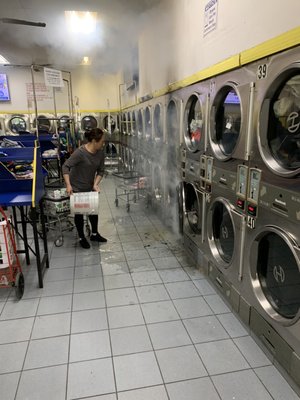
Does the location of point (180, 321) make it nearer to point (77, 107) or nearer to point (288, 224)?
point (288, 224)

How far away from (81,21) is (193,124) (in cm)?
312

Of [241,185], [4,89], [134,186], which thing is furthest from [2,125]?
[241,185]

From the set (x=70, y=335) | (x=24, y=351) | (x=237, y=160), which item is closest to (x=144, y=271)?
(x=70, y=335)

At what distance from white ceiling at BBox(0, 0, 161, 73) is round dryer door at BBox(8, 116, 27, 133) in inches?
83.1

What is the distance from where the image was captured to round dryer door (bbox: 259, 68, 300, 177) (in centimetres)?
172

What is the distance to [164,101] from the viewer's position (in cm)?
424

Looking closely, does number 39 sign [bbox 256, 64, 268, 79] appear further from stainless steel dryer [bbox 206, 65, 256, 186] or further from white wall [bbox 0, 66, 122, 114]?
white wall [bbox 0, 66, 122, 114]

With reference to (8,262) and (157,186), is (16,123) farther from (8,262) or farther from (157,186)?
(8,262)

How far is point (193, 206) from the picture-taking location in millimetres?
3527

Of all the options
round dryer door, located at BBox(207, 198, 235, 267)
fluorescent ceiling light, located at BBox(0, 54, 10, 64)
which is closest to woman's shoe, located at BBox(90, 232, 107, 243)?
round dryer door, located at BBox(207, 198, 235, 267)

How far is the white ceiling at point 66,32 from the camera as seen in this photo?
4.34 m

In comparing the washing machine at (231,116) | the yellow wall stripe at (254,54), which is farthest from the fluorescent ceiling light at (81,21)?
the washing machine at (231,116)

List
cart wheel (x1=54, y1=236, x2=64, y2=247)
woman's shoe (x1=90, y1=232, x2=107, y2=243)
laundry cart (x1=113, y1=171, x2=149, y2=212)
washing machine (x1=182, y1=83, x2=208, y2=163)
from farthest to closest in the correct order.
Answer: laundry cart (x1=113, y1=171, x2=149, y2=212)
woman's shoe (x1=90, y1=232, x2=107, y2=243)
cart wheel (x1=54, y1=236, x2=64, y2=247)
washing machine (x1=182, y1=83, x2=208, y2=163)

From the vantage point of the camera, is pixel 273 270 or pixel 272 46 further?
pixel 273 270
